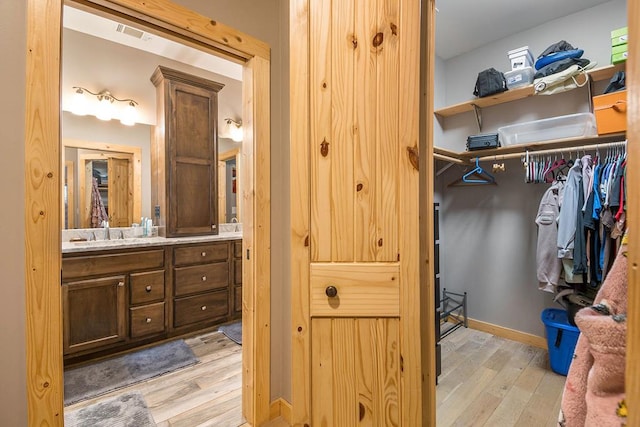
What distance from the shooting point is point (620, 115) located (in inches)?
74.6

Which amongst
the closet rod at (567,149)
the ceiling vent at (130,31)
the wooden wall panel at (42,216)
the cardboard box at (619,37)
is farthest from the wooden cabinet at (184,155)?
the cardboard box at (619,37)

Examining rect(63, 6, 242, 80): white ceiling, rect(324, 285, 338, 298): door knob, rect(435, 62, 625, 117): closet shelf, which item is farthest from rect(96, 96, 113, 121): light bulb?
rect(435, 62, 625, 117): closet shelf

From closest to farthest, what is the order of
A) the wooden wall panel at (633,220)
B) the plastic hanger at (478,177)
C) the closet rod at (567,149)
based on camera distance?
the wooden wall panel at (633,220)
the closet rod at (567,149)
the plastic hanger at (478,177)

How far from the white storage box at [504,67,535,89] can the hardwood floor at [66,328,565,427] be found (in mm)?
2344

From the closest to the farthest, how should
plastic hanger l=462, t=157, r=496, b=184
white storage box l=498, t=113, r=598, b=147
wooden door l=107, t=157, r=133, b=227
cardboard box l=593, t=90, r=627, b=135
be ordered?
cardboard box l=593, t=90, r=627, b=135, white storage box l=498, t=113, r=598, b=147, plastic hanger l=462, t=157, r=496, b=184, wooden door l=107, t=157, r=133, b=227

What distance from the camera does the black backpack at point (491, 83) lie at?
2523 mm

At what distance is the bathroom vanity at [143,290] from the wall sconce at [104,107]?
1202 millimetres

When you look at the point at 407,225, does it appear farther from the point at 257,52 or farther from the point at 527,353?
the point at 527,353

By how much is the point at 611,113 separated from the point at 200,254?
3548mm

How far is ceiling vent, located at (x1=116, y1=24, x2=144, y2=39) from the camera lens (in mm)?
2735

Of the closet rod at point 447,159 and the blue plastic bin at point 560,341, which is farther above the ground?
the closet rod at point 447,159

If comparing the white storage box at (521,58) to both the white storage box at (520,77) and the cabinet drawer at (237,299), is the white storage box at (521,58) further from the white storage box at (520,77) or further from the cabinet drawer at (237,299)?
the cabinet drawer at (237,299)

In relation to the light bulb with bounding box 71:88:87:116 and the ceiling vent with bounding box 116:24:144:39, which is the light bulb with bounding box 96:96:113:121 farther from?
the ceiling vent with bounding box 116:24:144:39

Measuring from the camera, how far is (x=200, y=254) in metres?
2.93
